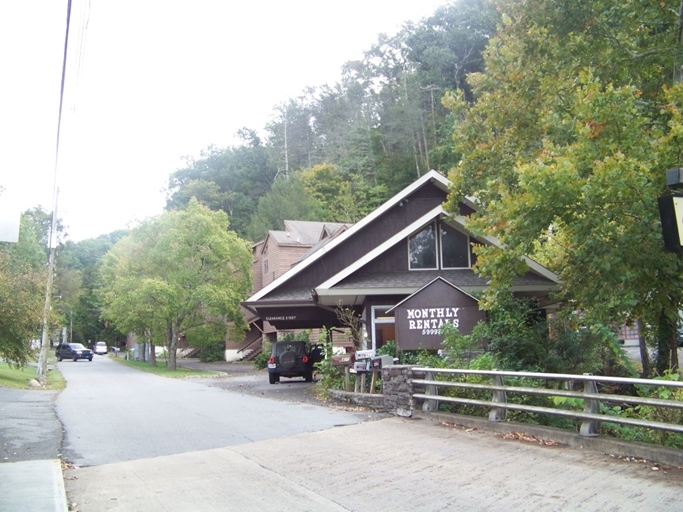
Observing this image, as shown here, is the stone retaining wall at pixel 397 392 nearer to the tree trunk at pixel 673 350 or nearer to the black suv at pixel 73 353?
the tree trunk at pixel 673 350

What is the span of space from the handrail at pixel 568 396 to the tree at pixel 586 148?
308 cm

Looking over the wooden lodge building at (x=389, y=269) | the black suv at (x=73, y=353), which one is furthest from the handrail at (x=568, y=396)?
the black suv at (x=73, y=353)

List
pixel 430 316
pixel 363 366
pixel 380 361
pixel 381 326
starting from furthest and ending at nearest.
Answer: pixel 381 326, pixel 430 316, pixel 363 366, pixel 380 361

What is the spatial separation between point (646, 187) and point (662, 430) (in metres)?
4.97

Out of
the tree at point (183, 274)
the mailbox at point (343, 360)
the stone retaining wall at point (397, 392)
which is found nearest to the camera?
the stone retaining wall at point (397, 392)

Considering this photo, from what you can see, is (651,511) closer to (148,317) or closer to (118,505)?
(118,505)

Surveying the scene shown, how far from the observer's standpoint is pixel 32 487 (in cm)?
755

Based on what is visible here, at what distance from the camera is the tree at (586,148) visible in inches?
480

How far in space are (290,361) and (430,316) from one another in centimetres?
1117

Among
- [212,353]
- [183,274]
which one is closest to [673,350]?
[183,274]

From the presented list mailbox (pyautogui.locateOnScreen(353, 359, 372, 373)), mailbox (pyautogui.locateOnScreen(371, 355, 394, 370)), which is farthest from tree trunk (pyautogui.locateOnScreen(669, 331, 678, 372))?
mailbox (pyautogui.locateOnScreen(353, 359, 372, 373))

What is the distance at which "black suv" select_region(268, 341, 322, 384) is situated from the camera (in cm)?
2566

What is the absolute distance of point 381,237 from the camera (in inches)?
872

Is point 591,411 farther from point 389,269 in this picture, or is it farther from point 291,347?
point 291,347
